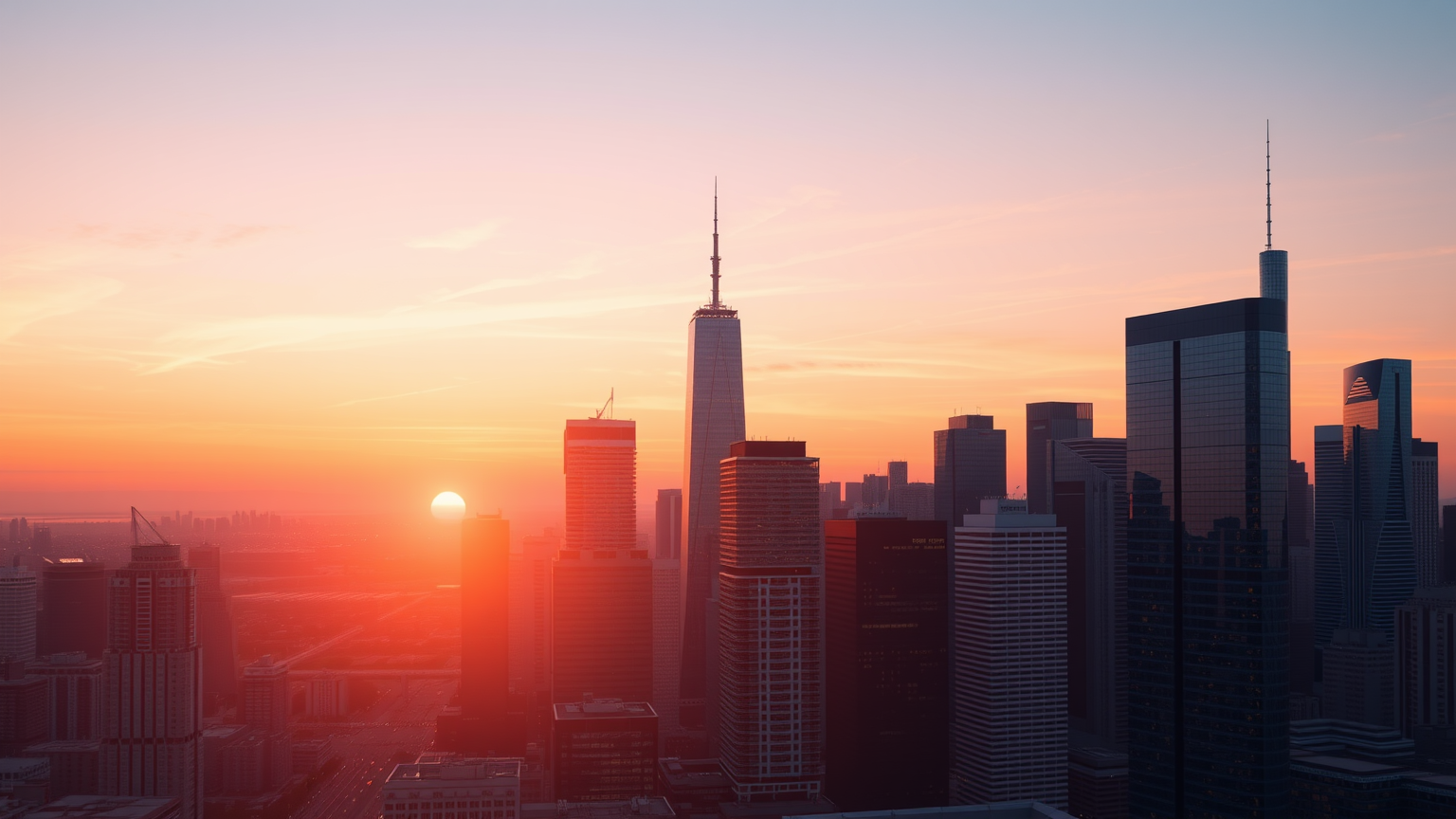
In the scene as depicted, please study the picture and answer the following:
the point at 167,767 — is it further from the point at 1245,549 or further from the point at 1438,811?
the point at 1438,811

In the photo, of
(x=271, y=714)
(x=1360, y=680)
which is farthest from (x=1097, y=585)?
(x=271, y=714)

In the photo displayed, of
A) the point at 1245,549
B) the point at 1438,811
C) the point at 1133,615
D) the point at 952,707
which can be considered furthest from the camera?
the point at 952,707

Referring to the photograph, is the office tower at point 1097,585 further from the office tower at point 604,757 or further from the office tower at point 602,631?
the office tower at point 602,631

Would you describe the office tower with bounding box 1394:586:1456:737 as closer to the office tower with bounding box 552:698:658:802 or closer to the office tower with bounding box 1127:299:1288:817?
the office tower with bounding box 1127:299:1288:817

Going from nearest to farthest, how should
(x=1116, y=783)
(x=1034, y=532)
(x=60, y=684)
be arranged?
1. (x=1116, y=783)
2. (x=1034, y=532)
3. (x=60, y=684)

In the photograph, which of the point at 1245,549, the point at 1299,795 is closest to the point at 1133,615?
the point at 1245,549
